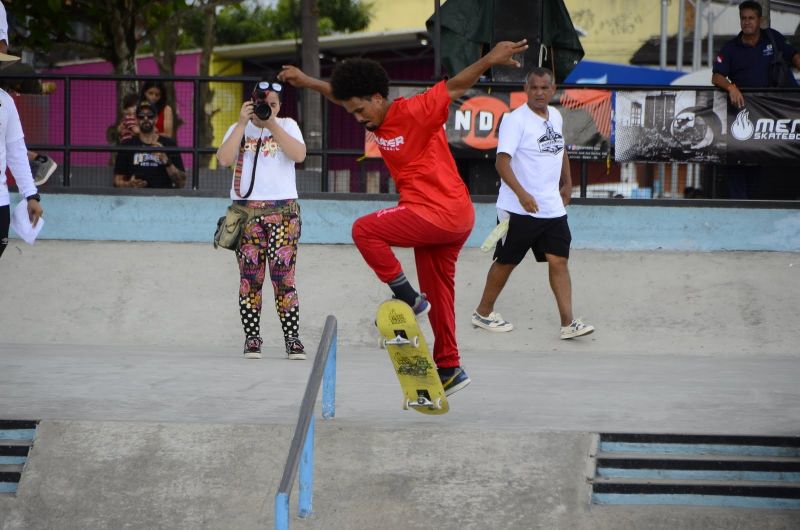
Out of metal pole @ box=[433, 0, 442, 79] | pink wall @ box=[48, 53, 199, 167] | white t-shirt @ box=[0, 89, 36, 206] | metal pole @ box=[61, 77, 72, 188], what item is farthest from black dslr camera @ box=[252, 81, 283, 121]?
metal pole @ box=[61, 77, 72, 188]

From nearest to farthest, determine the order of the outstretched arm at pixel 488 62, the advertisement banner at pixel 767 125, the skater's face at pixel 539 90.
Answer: the outstretched arm at pixel 488 62
the skater's face at pixel 539 90
the advertisement banner at pixel 767 125

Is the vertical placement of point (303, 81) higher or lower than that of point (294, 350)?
higher

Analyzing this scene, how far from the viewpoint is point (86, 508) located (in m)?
5.10

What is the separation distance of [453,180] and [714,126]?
5254 millimetres

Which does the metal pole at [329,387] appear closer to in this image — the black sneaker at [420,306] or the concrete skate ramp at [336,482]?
the concrete skate ramp at [336,482]

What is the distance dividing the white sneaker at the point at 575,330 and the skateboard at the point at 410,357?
10.7ft

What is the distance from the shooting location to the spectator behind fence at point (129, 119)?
10484 millimetres

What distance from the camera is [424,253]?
19.2ft

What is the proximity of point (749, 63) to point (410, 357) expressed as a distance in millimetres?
6269

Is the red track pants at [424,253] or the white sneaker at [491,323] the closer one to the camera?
the red track pants at [424,253]

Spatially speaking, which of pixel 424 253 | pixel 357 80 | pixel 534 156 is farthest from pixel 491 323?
pixel 357 80

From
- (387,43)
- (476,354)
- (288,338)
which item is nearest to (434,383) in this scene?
(288,338)

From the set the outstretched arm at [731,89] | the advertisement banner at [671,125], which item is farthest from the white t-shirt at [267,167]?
the outstretched arm at [731,89]

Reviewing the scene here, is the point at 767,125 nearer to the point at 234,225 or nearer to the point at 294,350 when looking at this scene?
the point at 294,350
